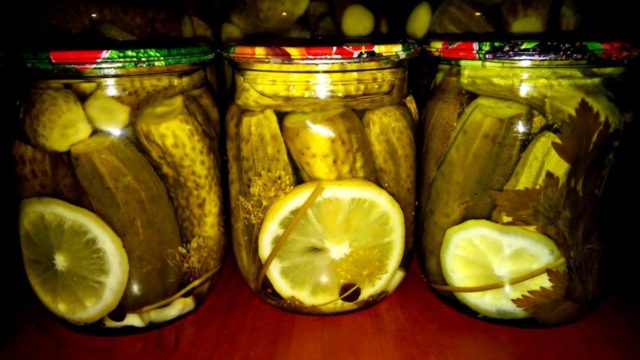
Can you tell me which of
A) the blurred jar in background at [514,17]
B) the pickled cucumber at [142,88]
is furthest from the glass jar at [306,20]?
the pickled cucumber at [142,88]

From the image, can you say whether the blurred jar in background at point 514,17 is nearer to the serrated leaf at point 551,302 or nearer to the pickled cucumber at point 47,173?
the serrated leaf at point 551,302

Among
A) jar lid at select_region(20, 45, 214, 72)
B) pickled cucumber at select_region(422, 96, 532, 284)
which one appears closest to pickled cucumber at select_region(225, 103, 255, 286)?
jar lid at select_region(20, 45, 214, 72)

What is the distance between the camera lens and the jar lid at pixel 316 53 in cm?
44

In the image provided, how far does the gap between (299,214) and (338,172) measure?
0.22ft

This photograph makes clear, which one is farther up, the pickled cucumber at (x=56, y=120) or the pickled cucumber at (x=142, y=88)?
the pickled cucumber at (x=142, y=88)

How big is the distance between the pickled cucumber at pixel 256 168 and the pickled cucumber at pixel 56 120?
163 millimetres

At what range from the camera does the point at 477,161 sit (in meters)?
0.50

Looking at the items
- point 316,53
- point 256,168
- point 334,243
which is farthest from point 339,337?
point 316,53

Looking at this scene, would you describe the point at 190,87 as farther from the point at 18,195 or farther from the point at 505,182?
the point at 505,182

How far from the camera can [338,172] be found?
489 mm

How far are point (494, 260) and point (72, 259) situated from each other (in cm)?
49

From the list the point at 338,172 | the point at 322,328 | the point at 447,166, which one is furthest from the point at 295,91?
the point at 322,328

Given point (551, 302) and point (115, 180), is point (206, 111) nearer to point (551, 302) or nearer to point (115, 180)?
point (115, 180)

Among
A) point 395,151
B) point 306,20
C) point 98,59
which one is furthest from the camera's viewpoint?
point 306,20
